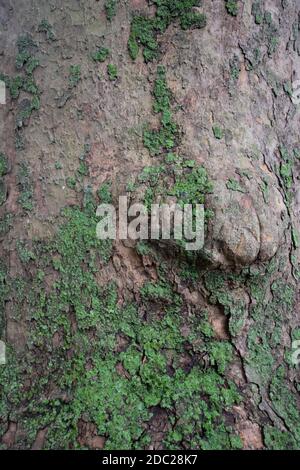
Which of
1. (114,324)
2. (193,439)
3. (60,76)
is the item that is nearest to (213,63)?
(60,76)

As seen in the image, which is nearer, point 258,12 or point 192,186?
point 192,186

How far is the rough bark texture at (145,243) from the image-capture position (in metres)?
1.45

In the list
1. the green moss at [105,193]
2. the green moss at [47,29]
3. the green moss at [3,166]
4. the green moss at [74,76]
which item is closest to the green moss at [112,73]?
the green moss at [74,76]

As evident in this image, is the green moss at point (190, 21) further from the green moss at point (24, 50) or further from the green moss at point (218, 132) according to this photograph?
the green moss at point (24, 50)

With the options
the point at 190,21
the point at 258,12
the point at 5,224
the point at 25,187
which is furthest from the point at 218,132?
the point at 5,224

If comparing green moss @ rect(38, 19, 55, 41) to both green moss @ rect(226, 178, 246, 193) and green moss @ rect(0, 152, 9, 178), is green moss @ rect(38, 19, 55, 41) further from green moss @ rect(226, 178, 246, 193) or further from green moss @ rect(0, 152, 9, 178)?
green moss @ rect(226, 178, 246, 193)

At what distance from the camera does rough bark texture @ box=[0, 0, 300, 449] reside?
4.75 ft

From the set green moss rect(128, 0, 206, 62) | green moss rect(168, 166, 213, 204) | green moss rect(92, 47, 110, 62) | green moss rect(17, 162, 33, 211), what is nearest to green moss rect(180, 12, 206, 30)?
green moss rect(128, 0, 206, 62)

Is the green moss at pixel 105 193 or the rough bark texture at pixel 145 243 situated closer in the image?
the rough bark texture at pixel 145 243

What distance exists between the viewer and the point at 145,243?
1.53m

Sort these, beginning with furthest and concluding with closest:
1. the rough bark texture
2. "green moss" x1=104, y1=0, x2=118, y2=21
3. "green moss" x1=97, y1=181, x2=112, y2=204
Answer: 1. "green moss" x1=104, y1=0, x2=118, y2=21
2. "green moss" x1=97, y1=181, x2=112, y2=204
3. the rough bark texture

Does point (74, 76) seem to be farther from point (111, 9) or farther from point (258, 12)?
point (258, 12)

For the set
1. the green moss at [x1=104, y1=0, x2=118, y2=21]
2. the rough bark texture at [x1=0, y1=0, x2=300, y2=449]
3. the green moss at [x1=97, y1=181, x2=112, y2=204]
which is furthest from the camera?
the green moss at [x1=104, y1=0, x2=118, y2=21]

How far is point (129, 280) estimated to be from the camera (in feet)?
5.09
